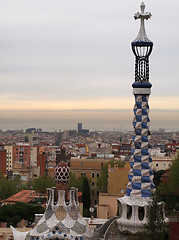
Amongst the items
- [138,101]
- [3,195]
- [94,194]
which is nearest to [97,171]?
[94,194]

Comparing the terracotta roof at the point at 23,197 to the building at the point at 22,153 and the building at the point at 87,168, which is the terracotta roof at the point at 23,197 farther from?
the building at the point at 22,153

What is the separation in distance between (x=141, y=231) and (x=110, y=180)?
1818 centimetres

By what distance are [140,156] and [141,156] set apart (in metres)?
0.02

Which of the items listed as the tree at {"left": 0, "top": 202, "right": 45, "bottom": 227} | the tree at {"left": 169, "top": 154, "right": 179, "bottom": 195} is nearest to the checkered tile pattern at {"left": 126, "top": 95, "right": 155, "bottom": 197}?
the tree at {"left": 0, "top": 202, "right": 45, "bottom": 227}

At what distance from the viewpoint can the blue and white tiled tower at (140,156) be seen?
953 centimetres

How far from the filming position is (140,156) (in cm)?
987

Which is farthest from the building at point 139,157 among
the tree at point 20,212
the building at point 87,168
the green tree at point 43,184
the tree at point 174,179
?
the building at point 87,168

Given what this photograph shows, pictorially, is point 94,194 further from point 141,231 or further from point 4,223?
point 141,231

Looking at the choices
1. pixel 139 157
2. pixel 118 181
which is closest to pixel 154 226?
pixel 139 157

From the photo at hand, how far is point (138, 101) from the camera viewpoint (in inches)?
396

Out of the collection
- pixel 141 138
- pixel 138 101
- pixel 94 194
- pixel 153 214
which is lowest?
pixel 94 194

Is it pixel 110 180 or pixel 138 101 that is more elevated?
pixel 138 101

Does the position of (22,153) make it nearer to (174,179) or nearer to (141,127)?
(174,179)

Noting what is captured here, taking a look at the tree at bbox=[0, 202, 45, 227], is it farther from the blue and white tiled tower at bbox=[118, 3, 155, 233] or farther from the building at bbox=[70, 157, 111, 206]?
the building at bbox=[70, 157, 111, 206]
